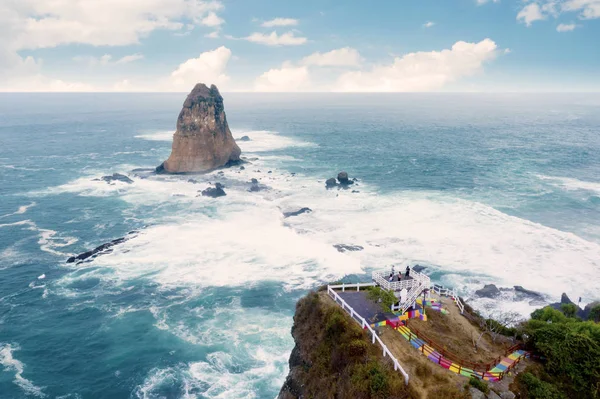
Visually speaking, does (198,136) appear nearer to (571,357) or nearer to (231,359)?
(231,359)

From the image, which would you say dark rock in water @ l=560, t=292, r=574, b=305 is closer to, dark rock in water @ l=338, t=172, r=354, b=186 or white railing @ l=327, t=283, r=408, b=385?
white railing @ l=327, t=283, r=408, b=385

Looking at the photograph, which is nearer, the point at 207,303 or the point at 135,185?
the point at 207,303

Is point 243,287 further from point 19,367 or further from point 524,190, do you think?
point 524,190

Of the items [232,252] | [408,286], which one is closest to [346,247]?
[232,252]

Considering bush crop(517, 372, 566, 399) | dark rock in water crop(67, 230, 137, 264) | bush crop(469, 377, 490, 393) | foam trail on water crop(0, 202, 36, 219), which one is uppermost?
bush crop(469, 377, 490, 393)

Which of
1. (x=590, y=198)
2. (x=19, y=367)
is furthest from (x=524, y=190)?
(x=19, y=367)

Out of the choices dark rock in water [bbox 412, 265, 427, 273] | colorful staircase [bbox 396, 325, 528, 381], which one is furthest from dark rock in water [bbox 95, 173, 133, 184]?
colorful staircase [bbox 396, 325, 528, 381]

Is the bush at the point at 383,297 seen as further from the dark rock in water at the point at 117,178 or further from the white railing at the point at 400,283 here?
the dark rock in water at the point at 117,178
